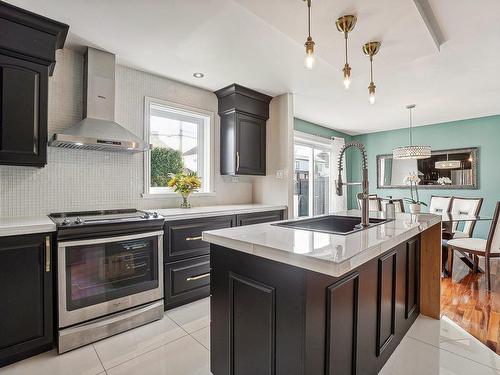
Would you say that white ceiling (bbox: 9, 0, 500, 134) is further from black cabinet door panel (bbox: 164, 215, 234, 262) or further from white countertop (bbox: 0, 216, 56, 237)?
black cabinet door panel (bbox: 164, 215, 234, 262)

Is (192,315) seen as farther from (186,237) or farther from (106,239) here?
(106,239)

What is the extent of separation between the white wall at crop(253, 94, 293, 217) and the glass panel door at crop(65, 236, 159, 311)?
6.50 feet

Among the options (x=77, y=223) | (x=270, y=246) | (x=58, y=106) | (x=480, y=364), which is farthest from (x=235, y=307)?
(x=58, y=106)

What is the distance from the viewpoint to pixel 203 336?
2.15 metres

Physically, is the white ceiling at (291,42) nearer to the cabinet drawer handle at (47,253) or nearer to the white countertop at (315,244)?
the white countertop at (315,244)

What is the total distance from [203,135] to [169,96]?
0.68m

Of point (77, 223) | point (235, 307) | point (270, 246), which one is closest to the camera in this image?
point (270, 246)

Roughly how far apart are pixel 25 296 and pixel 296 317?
1867 millimetres

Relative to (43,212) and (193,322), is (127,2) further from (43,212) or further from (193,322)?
(193,322)

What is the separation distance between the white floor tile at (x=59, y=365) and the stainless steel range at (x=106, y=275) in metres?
0.08

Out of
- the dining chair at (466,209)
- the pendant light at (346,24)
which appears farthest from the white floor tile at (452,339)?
the dining chair at (466,209)

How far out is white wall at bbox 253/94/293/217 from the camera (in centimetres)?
383

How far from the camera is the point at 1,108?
192 centimetres

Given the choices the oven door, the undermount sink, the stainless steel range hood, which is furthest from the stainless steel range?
the undermount sink
